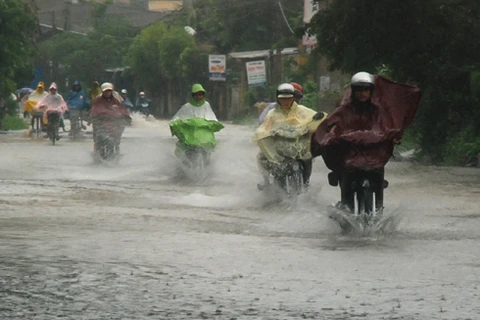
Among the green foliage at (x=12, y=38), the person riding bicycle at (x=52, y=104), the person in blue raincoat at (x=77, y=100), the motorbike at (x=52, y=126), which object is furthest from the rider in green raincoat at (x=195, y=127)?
the green foliage at (x=12, y=38)

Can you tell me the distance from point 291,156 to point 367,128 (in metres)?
3.47

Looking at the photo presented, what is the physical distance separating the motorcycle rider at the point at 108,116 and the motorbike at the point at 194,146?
4.19 m

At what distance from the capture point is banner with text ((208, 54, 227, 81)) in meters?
70.9

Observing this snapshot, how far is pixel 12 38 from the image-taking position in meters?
42.4

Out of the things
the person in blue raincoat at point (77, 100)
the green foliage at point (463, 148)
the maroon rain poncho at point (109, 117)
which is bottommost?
the green foliage at point (463, 148)

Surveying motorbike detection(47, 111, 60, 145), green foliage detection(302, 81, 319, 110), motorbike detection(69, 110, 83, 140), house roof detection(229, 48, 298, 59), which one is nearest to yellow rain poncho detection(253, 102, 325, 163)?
motorbike detection(47, 111, 60, 145)

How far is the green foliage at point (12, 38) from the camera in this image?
137 feet

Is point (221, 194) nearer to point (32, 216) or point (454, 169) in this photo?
point (32, 216)

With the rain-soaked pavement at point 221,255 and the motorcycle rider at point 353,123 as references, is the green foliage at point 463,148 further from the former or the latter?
the motorcycle rider at point 353,123

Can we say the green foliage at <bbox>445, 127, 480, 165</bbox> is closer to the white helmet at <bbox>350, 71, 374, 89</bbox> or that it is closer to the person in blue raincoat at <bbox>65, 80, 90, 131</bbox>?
the white helmet at <bbox>350, 71, 374, 89</bbox>

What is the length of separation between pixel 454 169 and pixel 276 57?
4333cm

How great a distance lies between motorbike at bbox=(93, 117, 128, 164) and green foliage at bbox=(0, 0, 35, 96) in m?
16.5

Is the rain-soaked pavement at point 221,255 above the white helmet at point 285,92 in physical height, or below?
below

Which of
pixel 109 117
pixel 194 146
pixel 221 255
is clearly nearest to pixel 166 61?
pixel 109 117
